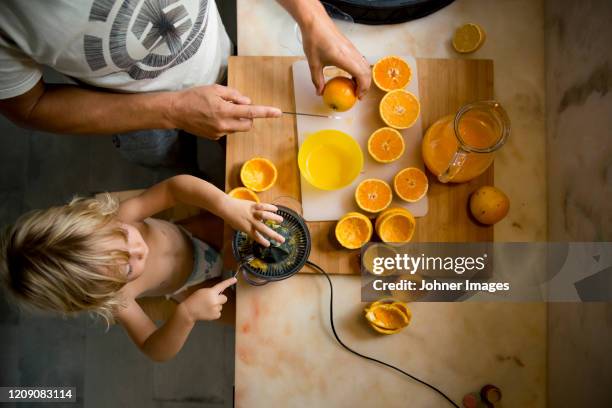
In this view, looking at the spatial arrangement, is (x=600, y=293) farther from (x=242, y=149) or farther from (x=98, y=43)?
(x=98, y=43)

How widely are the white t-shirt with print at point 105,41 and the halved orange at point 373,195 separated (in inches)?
18.0

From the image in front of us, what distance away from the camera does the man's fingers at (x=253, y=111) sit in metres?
0.90

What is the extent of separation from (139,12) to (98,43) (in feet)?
0.29

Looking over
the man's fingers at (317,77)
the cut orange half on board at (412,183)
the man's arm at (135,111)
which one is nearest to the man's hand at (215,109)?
the man's arm at (135,111)

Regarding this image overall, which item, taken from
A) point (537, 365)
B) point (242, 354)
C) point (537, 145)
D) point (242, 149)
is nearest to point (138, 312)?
point (242, 354)

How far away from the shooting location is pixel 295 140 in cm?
97

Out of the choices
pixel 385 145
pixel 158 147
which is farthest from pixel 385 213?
pixel 158 147

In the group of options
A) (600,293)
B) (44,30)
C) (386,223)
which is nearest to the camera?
(44,30)

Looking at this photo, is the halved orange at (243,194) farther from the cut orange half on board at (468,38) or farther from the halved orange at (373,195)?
the cut orange half on board at (468,38)

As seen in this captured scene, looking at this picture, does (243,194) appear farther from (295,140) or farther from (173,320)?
(173,320)

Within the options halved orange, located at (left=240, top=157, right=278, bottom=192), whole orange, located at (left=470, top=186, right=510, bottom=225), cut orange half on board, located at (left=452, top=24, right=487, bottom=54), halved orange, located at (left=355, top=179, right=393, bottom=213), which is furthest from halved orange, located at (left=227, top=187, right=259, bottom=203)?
cut orange half on board, located at (left=452, top=24, right=487, bottom=54)

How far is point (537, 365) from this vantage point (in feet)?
3.10

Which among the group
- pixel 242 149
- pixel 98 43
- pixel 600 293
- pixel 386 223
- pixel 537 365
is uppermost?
pixel 98 43

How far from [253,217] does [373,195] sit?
0.89 ft
